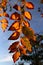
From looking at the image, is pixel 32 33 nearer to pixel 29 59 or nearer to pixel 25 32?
pixel 25 32

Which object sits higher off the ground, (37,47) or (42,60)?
(37,47)

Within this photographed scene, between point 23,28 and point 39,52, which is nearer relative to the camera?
point 23,28

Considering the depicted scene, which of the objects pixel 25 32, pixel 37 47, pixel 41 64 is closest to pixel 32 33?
pixel 25 32

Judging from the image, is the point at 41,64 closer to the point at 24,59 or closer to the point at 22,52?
the point at 24,59

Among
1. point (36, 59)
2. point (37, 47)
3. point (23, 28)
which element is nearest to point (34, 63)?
point (36, 59)

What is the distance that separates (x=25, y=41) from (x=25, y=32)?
0.40 feet

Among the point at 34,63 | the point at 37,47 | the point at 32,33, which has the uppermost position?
the point at 32,33

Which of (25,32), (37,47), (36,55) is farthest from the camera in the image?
(36,55)

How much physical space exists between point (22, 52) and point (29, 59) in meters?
29.8

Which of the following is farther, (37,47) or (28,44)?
(37,47)

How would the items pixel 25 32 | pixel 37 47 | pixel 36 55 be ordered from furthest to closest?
1. pixel 36 55
2. pixel 37 47
3. pixel 25 32

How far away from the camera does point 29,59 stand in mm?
32719

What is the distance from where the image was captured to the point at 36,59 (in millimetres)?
31906

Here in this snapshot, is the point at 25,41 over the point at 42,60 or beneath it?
over
